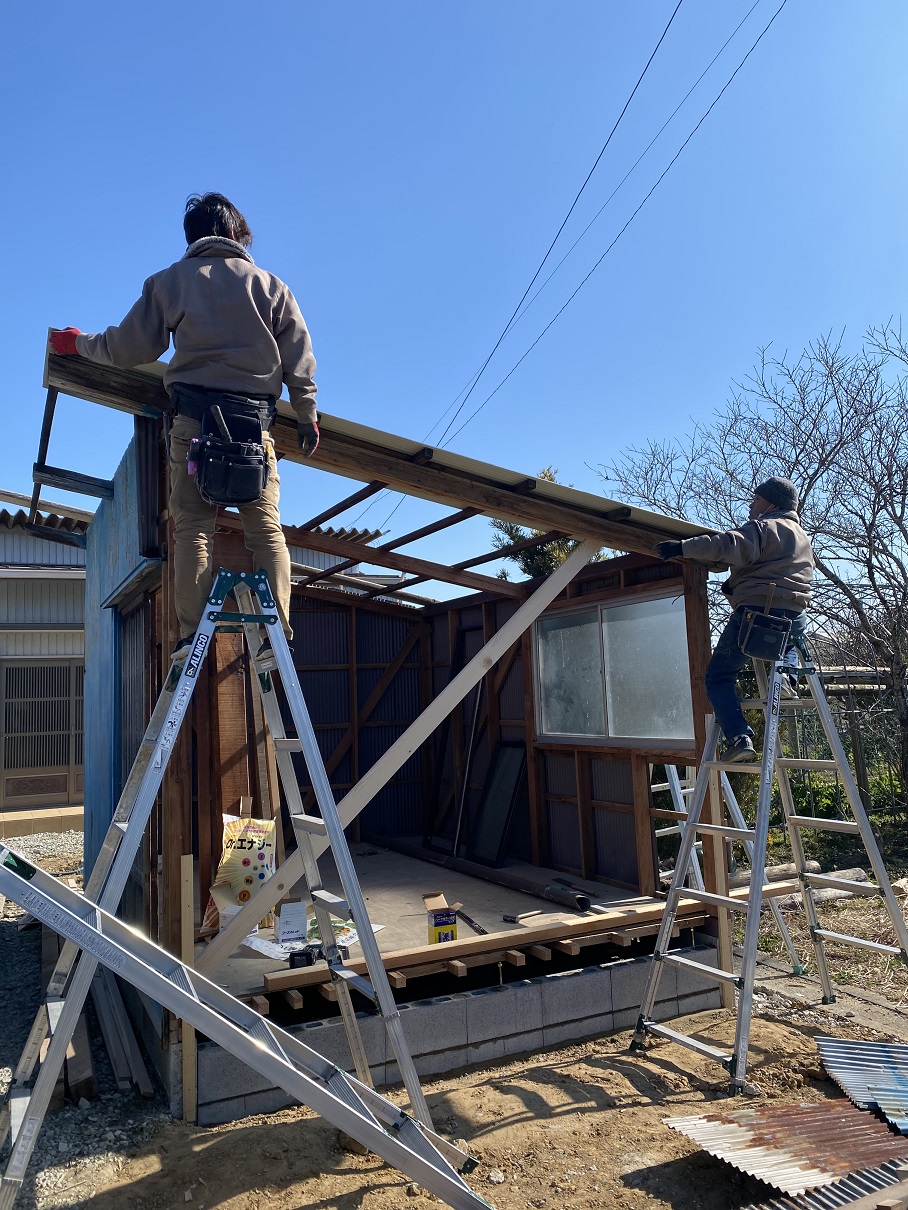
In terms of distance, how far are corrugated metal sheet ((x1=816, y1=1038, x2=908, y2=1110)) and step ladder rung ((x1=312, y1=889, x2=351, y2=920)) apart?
2.35m

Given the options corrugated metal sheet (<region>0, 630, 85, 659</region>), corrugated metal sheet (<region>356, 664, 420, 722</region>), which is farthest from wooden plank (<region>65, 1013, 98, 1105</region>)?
corrugated metal sheet (<region>0, 630, 85, 659</region>)

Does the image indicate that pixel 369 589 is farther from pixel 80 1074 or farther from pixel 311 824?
pixel 311 824

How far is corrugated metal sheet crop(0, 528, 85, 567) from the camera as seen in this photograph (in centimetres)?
1019

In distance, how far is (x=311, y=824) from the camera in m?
2.88

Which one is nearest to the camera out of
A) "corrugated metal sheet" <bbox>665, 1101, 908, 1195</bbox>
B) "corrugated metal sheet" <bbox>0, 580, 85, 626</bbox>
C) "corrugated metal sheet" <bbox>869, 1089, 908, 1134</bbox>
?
"corrugated metal sheet" <bbox>665, 1101, 908, 1195</bbox>

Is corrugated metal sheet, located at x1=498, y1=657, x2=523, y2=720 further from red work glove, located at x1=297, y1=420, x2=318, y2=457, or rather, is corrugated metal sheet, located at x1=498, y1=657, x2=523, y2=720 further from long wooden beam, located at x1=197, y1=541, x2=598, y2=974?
red work glove, located at x1=297, y1=420, x2=318, y2=457

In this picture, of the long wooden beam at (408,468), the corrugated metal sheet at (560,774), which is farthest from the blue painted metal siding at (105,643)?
the corrugated metal sheet at (560,774)

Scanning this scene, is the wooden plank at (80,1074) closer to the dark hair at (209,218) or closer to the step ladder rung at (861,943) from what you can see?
the dark hair at (209,218)

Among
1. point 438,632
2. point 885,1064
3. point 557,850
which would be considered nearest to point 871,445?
point 438,632

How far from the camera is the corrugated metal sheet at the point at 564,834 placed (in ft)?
22.1

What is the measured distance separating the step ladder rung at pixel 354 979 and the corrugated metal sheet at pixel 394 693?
5.90m

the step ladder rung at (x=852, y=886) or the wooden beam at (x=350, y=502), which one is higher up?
the wooden beam at (x=350, y=502)

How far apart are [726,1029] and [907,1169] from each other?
5.92 ft

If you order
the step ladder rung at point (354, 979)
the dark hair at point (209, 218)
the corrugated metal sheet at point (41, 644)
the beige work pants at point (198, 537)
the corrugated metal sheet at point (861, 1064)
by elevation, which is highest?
the dark hair at point (209, 218)
